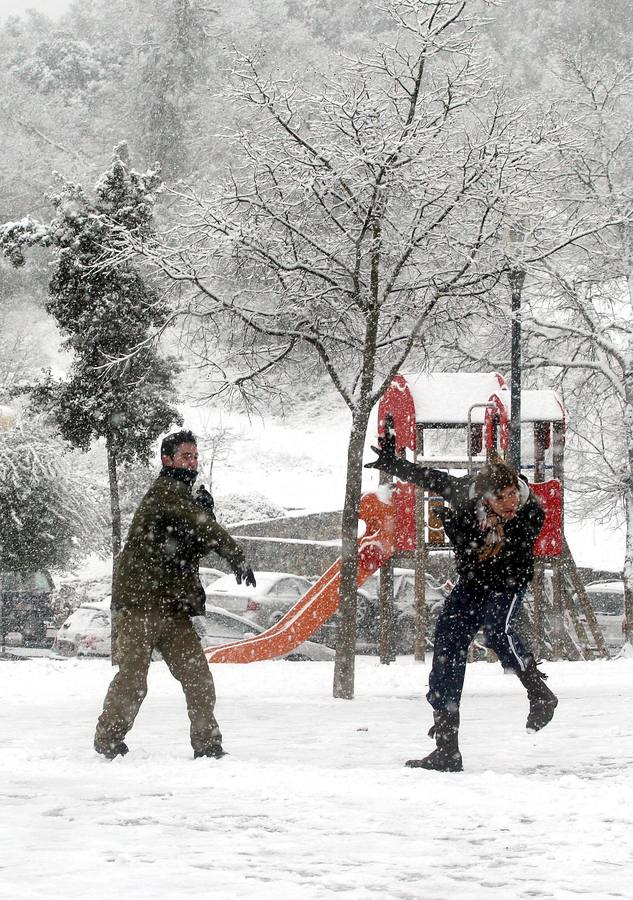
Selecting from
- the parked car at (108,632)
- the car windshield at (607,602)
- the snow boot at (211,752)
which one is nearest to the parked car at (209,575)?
the parked car at (108,632)

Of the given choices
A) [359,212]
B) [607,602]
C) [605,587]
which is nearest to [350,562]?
[359,212]

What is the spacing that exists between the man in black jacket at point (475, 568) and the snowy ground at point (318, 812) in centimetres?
29

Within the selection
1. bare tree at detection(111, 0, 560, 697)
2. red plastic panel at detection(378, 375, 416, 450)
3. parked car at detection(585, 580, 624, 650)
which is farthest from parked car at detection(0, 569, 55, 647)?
bare tree at detection(111, 0, 560, 697)

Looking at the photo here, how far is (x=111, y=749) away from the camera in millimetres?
6926

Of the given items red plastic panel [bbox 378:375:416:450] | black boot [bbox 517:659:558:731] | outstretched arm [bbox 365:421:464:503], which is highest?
red plastic panel [bbox 378:375:416:450]

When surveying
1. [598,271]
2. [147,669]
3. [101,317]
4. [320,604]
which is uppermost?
[598,271]

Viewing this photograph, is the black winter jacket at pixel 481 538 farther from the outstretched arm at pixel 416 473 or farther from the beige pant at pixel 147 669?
the beige pant at pixel 147 669

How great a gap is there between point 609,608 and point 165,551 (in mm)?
27155

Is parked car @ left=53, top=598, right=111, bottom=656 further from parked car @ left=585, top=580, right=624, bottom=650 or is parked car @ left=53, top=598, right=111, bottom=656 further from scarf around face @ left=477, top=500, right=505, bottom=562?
scarf around face @ left=477, top=500, right=505, bottom=562

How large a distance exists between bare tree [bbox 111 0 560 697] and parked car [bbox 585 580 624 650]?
16020mm

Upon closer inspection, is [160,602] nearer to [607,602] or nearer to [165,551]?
[165,551]

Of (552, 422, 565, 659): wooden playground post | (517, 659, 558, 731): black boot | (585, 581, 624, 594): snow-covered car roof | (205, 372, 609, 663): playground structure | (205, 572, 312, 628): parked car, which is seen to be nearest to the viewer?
(517, 659, 558, 731): black boot

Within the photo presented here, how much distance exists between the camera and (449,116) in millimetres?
12070

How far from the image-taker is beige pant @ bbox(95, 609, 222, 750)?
6887 mm
